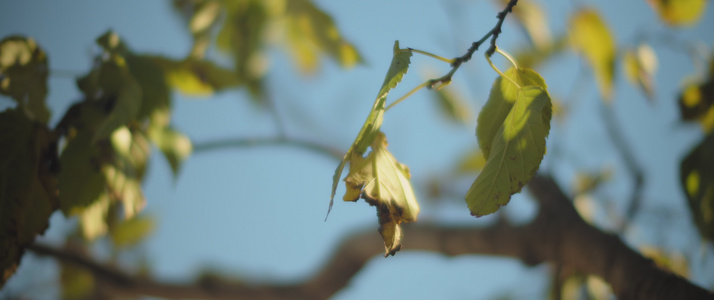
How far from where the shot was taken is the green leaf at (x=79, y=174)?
602mm

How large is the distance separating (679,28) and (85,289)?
1740 mm

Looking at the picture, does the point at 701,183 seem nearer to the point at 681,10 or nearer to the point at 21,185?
the point at 681,10

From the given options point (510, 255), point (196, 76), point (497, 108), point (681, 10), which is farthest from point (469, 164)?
point (497, 108)

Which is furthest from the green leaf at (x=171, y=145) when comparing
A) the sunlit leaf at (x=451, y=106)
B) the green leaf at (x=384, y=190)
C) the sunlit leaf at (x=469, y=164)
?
the sunlit leaf at (x=469, y=164)

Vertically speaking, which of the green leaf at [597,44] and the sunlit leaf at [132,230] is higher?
the sunlit leaf at [132,230]

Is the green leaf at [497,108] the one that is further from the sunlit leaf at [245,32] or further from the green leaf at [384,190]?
the sunlit leaf at [245,32]

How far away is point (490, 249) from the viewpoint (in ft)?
3.16

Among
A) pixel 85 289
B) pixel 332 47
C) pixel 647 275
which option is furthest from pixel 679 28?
pixel 85 289

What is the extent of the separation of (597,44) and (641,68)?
0.37ft

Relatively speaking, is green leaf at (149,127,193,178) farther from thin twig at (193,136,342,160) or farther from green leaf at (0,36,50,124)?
thin twig at (193,136,342,160)

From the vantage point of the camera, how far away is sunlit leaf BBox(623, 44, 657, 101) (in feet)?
3.21

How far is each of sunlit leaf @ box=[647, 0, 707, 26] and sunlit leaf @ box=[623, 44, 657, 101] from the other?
13 cm

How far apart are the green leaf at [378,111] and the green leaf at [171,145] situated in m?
0.43

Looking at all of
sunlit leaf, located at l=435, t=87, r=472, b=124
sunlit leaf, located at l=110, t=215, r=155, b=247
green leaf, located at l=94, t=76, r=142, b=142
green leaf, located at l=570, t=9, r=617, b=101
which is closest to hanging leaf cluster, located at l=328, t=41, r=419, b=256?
green leaf, located at l=94, t=76, r=142, b=142
